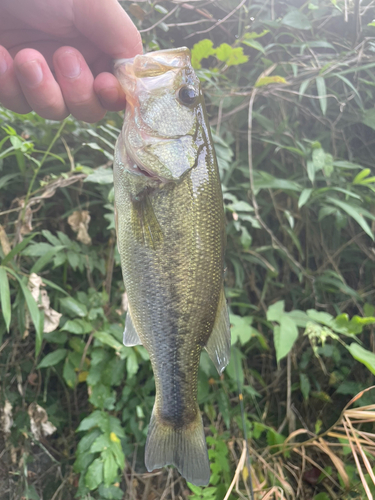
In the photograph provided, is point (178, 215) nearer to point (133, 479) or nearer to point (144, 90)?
point (144, 90)

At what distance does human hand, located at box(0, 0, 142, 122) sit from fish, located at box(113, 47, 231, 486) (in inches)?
4.8

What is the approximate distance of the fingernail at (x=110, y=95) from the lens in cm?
101

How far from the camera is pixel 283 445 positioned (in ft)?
5.12

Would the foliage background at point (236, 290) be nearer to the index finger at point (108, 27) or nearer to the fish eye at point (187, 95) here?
the index finger at point (108, 27)

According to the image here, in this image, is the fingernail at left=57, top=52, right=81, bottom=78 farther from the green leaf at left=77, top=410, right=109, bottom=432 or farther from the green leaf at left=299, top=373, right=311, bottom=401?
the green leaf at left=299, top=373, right=311, bottom=401

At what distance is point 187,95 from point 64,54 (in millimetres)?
401

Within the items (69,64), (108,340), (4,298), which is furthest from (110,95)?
(108,340)

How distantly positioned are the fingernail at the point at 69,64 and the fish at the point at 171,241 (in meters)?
0.15

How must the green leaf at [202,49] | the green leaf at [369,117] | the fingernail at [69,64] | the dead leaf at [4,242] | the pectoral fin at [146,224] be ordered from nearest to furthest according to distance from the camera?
the pectoral fin at [146,224] → the fingernail at [69,64] → the dead leaf at [4,242] → the green leaf at [202,49] → the green leaf at [369,117]

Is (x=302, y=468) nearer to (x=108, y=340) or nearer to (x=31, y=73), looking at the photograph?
(x=108, y=340)

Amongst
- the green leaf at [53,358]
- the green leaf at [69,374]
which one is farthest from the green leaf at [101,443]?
the green leaf at [53,358]

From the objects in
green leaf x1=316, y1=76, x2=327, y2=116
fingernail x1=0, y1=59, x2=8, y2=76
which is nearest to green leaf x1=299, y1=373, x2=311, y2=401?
green leaf x1=316, y1=76, x2=327, y2=116

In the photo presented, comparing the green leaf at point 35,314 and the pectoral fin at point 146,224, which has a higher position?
the pectoral fin at point 146,224

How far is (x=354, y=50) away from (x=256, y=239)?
1.35m
